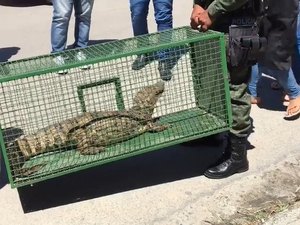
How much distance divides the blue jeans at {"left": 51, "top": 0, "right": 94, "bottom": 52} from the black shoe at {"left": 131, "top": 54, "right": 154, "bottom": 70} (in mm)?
2288

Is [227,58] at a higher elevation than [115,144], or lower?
higher

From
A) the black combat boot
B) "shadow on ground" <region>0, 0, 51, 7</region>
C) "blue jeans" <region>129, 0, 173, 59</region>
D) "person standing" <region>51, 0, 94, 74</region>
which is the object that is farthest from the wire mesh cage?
"shadow on ground" <region>0, 0, 51, 7</region>

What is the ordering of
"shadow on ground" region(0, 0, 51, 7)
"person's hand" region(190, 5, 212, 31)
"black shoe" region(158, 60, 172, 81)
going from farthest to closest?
"shadow on ground" region(0, 0, 51, 7) → "black shoe" region(158, 60, 172, 81) → "person's hand" region(190, 5, 212, 31)

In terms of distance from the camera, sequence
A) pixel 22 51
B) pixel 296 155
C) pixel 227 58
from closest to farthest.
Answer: pixel 227 58 < pixel 296 155 < pixel 22 51

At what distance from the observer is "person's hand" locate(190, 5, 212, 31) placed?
3.67 meters

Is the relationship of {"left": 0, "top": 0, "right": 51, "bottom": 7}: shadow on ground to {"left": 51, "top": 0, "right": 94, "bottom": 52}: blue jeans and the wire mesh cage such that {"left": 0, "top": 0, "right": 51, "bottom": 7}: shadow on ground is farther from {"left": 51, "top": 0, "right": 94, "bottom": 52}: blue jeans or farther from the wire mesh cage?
the wire mesh cage

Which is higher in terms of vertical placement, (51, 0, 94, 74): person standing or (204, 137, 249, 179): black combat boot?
(51, 0, 94, 74): person standing

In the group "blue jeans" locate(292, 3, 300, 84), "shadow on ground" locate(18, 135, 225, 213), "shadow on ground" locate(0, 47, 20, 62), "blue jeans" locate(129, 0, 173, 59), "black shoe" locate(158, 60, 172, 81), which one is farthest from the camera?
"shadow on ground" locate(0, 47, 20, 62)

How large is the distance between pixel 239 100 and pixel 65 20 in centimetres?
296

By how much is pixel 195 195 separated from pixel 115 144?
63 centimetres

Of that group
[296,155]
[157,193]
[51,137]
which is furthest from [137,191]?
[296,155]

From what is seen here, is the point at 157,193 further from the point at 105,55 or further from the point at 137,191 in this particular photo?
the point at 105,55

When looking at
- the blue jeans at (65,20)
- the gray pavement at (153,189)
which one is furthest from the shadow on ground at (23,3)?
the gray pavement at (153,189)

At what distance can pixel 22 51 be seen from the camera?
7.73 metres
